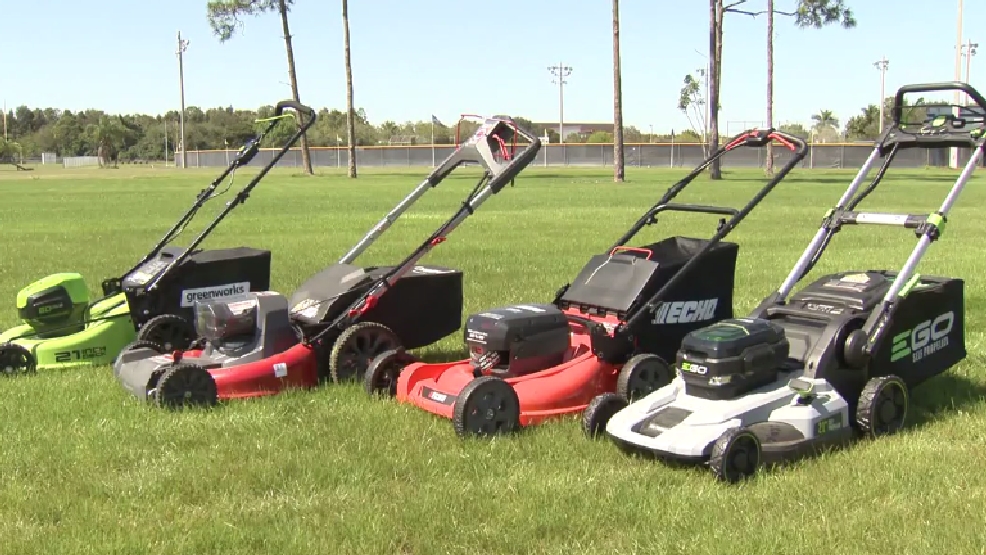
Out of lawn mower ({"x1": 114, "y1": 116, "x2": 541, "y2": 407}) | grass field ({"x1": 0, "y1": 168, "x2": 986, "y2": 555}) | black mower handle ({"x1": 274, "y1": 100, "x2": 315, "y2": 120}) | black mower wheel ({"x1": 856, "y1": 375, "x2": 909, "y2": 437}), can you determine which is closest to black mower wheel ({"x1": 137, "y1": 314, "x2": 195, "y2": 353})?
grass field ({"x1": 0, "y1": 168, "x2": 986, "y2": 555})

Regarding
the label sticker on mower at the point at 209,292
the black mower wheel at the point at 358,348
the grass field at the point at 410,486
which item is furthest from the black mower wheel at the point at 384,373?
the label sticker on mower at the point at 209,292

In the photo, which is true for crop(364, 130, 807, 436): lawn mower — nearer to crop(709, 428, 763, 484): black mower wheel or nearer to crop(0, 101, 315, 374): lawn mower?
crop(709, 428, 763, 484): black mower wheel

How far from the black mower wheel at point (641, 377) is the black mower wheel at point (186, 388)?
2.50 m

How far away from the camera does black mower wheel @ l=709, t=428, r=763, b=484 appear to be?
15.1ft

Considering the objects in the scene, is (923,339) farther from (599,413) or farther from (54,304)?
(54,304)

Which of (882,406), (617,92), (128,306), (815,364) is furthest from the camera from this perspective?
(617,92)

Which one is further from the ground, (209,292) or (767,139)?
(767,139)

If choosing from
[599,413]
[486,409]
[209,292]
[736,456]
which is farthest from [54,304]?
[736,456]

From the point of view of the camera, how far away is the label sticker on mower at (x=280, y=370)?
21.0 feet

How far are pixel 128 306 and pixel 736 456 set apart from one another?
5.04 m

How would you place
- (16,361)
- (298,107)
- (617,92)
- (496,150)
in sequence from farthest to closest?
(617,92), (298,107), (496,150), (16,361)

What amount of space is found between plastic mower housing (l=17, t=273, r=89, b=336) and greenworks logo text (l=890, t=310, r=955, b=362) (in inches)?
226

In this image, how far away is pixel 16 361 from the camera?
23.2ft

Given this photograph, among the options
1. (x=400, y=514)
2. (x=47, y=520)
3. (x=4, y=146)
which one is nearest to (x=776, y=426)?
(x=400, y=514)
